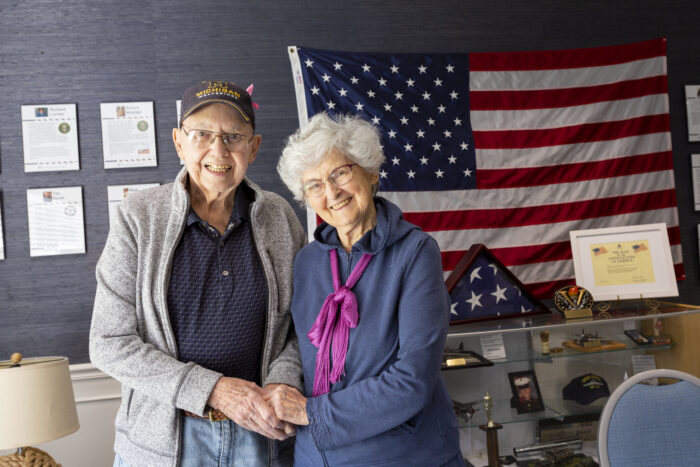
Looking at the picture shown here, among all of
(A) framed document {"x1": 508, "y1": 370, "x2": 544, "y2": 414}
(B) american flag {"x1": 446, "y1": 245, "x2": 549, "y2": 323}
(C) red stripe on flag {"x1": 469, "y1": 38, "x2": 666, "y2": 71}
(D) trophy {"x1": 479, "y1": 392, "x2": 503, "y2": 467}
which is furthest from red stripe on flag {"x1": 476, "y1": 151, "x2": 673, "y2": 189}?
(D) trophy {"x1": 479, "y1": 392, "x2": 503, "y2": 467}

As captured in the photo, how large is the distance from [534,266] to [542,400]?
92 cm

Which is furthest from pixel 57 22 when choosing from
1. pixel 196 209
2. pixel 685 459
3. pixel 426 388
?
pixel 685 459

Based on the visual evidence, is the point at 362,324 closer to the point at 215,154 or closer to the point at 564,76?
the point at 215,154

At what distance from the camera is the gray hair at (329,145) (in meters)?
1.50

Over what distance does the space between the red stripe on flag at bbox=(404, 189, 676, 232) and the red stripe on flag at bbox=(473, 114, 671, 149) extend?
0.35m

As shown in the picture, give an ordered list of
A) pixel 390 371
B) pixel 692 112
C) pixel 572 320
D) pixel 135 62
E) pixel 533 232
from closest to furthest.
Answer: pixel 390 371 → pixel 572 320 → pixel 135 62 → pixel 533 232 → pixel 692 112

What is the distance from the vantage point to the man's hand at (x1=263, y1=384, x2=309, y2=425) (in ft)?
4.48

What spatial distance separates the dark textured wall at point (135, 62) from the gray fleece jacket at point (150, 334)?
136 centimetres

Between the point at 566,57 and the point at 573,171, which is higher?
the point at 566,57

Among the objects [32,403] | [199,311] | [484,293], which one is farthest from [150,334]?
[484,293]

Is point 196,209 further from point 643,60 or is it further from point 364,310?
point 643,60

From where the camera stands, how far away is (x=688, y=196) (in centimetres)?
321

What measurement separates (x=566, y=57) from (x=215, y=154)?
239cm

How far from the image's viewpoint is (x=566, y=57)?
3.10 metres
